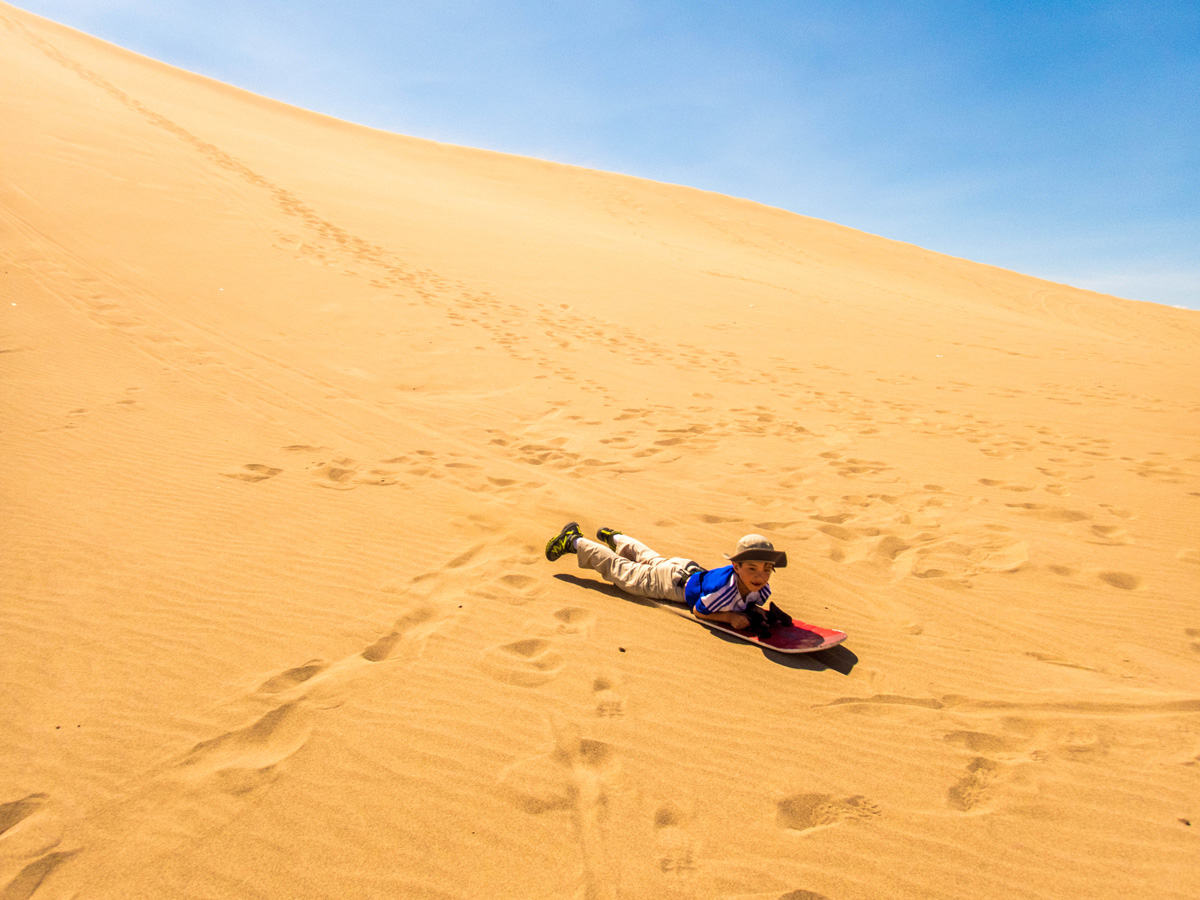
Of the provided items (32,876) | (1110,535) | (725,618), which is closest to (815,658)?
(725,618)

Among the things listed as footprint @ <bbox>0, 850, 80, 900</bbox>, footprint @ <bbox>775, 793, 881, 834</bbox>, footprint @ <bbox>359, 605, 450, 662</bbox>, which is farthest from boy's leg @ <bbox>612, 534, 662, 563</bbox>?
footprint @ <bbox>0, 850, 80, 900</bbox>

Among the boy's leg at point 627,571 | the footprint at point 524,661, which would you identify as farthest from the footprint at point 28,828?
the boy's leg at point 627,571

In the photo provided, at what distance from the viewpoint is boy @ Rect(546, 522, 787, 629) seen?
11.0 ft

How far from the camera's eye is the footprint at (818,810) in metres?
2.40

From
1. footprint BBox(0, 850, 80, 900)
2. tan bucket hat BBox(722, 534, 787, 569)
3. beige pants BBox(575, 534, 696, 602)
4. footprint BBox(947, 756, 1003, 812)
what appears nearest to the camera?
footprint BBox(0, 850, 80, 900)

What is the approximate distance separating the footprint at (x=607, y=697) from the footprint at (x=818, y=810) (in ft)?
2.55

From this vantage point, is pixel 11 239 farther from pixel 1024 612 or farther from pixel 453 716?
pixel 1024 612

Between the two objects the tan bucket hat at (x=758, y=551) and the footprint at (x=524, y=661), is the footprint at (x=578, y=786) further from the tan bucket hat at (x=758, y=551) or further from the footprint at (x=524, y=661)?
the tan bucket hat at (x=758, y=551)

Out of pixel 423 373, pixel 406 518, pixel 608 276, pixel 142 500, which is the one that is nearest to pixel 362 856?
pixel 406 518

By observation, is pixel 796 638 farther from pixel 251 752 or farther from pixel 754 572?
pixel 251 752

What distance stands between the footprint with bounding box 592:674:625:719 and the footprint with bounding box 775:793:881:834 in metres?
0.78

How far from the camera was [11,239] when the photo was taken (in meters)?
9.84

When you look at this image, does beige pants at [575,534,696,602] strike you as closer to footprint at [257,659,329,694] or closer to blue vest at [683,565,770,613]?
blue vest at [683,565,770,613]

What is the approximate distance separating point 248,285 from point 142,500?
22.6 feet
